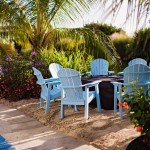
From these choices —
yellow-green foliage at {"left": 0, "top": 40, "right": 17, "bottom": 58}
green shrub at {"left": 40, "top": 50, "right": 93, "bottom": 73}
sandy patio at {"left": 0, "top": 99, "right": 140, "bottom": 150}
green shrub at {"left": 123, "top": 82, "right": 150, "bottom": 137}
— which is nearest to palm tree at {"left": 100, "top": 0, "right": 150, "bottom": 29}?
green shrub at {"left": 123, "top": 82, "right": 150, "bottom": 137}

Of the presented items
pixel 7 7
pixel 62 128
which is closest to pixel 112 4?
pixel 62 128

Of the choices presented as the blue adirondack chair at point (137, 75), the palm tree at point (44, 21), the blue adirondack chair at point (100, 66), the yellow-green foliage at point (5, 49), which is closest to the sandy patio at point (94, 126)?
the blue adirondack chair at point (137, 75)

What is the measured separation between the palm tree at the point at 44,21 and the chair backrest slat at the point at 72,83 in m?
4.20

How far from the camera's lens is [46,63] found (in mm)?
8953

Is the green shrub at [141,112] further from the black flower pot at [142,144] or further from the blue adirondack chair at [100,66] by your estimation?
the blue adirondack chair at [100,66]

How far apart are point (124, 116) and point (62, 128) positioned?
119 centimetres

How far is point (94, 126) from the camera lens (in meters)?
5.01

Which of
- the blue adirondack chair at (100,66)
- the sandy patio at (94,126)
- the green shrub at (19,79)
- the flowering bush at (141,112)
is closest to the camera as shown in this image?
the flowering bush at (141,112)

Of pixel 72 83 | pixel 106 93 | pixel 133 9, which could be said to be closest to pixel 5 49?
pixel 106 93

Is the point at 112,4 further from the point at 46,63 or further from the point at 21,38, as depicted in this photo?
the point at 21,38

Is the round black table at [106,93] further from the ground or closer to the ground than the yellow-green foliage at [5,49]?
closer to the ground

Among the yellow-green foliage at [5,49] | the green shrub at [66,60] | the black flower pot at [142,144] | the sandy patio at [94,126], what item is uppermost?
the yellow-green foliage at [5,49]

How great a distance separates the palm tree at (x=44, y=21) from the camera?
9750mm

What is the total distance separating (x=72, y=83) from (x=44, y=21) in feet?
16.1
